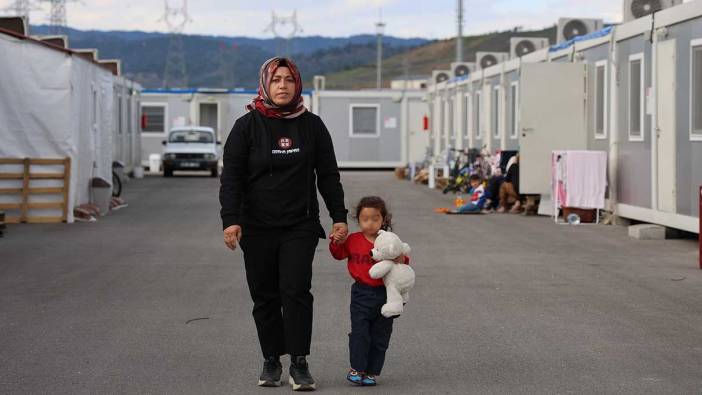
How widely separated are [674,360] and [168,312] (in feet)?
13.3

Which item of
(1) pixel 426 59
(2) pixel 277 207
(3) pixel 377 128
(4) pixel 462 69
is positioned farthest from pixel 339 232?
(1) pixel 426 59

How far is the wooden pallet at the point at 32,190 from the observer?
19844 millimetres

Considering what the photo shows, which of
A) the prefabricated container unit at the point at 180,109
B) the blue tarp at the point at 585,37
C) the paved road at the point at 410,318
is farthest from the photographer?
the prefabricated container unit at the point at 180,109

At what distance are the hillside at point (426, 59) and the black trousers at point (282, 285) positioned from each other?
144m

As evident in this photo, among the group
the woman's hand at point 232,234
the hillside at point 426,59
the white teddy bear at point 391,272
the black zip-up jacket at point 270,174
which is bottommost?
the white teddy bear at point 391,272

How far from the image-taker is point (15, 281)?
12.2 meters

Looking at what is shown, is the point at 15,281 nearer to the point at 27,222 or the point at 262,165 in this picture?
the point at 262,165

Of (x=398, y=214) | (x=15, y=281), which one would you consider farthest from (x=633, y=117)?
(x=15, y=281)

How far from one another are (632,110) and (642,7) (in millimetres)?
1548

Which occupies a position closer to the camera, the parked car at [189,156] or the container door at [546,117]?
the container door at [546,117]

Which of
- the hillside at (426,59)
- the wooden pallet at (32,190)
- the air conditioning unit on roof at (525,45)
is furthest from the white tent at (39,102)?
the hillside at (426,59)

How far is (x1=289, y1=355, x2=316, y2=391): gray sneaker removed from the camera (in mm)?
6980

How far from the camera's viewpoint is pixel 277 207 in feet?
23.1

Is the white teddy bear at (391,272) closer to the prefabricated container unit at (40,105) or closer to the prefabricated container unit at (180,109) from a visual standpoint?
the prefabricated container unit at (40,105)
